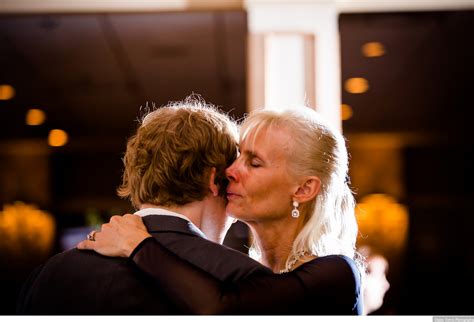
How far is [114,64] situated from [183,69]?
0.62m

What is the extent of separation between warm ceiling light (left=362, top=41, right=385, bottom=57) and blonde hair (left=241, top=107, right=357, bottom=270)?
12.0 feet

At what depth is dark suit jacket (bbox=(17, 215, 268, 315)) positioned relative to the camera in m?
1.46

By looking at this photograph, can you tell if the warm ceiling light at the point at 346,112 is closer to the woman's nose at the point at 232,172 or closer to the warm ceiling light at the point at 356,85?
the warm ceiling light at the point at 356,85

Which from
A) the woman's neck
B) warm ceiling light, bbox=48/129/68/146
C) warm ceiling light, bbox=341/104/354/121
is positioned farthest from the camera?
warm ceiling light, bbox=48/129/68/146

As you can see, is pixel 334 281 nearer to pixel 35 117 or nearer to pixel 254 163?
pixel 254 163

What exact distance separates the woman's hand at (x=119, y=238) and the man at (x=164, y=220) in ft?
0.06

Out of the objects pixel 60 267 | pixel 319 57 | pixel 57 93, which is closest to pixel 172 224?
pixel 60 267

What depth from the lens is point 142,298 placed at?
147 centimetres

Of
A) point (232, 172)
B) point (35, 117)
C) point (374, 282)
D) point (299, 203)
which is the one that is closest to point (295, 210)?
point (299, 203)

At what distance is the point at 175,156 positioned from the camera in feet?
5.36

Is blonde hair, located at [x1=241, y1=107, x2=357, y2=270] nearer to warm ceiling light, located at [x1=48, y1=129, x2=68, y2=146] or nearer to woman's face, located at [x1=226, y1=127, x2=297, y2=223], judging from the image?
woman's face, located at [x1=226, y1=127, x2=297, y2=223]

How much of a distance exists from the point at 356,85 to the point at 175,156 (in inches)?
186

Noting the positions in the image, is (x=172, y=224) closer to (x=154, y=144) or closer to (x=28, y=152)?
(x=154, y=144)

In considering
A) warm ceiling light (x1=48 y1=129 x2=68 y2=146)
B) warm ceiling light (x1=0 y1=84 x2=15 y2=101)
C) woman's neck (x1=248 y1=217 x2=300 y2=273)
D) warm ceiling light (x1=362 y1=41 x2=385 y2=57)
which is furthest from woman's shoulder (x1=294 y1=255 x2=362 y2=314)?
warm ceiling light (x1=48 y1=129 x2=68 y2=146)
